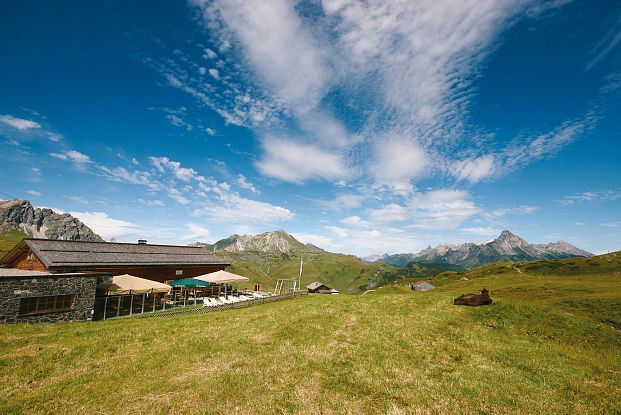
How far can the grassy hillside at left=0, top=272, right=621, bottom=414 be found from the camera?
32.1ft

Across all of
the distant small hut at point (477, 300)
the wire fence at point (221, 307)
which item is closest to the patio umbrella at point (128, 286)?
the wire fence at point (221, 307)

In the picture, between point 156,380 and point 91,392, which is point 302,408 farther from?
point 91,392

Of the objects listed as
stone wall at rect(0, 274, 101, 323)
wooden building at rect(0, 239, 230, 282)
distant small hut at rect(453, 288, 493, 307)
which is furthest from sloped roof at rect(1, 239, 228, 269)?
distant small hut at rect(453, 288, 493, 307)

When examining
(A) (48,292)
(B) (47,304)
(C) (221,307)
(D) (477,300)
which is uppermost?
(D) (477,300)

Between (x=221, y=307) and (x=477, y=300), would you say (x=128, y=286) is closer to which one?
(x=221, y=307)

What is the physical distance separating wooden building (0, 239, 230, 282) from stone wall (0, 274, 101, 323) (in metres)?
9.98

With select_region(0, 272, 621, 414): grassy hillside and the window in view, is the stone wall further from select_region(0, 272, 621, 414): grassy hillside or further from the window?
select_region(0, 272, 621, 414): grassy hillside

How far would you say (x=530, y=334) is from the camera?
16.4 meters

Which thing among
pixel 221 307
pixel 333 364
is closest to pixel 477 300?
pixel 333 364

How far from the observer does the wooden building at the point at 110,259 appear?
34.0 meters

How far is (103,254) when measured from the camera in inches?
1553

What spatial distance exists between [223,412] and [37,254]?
1467 inches

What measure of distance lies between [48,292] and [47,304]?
1051mm

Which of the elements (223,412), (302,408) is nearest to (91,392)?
(223,412)
